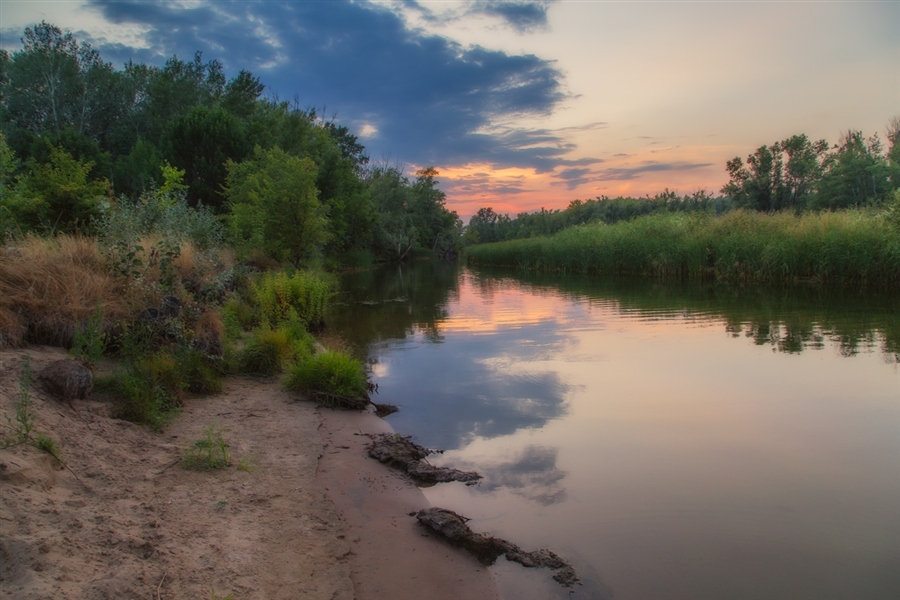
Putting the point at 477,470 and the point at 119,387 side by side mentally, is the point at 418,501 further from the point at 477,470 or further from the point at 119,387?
the point at 119,387

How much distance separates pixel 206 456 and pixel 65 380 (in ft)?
5.11

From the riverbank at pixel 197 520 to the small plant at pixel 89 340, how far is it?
10.8 inches

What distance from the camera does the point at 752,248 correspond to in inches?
865

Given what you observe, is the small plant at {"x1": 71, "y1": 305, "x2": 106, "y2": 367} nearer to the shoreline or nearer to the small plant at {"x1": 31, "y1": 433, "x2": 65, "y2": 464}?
the small plant at {"x1": 31, "y1": 433, "x2": 65, "y2": 464}

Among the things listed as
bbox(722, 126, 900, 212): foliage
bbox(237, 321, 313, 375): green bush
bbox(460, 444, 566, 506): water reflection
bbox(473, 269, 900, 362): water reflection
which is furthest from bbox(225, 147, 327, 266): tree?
bbox(722, 126, 900, 212): foliage

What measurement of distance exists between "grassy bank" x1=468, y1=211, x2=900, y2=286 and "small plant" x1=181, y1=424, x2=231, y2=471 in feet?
68.9

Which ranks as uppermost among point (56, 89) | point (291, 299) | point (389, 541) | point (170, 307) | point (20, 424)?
point (56, 89)

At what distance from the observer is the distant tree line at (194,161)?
41.7 feet

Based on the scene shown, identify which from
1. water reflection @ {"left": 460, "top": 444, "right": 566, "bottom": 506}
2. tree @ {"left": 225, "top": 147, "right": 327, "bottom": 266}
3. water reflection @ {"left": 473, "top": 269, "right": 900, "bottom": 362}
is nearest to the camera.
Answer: water reflection @ {"left": 460, "top": 444, "right": 566, "bottom": 506}

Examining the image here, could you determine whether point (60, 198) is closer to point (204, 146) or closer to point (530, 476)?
point (530, 476)

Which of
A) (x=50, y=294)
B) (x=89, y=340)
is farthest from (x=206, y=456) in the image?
(x=50, y=294)

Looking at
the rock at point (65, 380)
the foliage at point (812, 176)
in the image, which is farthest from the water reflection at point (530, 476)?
the foliage at point (812, 176)

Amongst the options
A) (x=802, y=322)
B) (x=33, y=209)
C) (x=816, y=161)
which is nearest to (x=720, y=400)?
(x=802, y=322)

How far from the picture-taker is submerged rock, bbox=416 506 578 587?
13.1 ft
